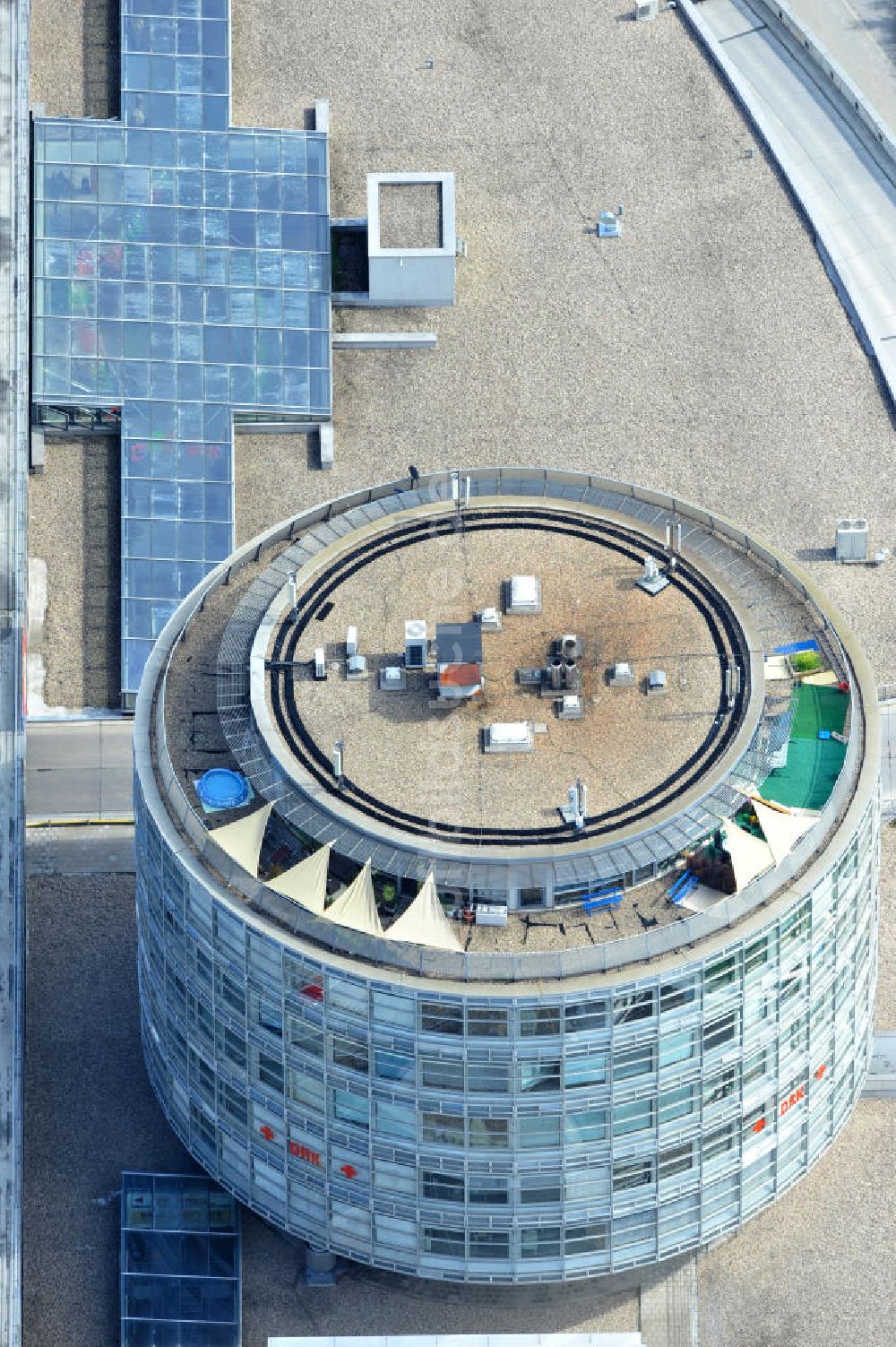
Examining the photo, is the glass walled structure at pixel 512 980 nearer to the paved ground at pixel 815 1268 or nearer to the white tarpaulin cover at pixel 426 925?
the white tarpaulin cover at pixel 426 925

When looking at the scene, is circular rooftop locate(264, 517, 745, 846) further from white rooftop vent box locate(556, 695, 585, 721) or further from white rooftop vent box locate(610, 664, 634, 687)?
white rooftop vent box locate(610, 664, 634, 687)

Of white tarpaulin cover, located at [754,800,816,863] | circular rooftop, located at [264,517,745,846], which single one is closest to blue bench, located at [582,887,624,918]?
circular rooftop, located at [264,517,745,846]

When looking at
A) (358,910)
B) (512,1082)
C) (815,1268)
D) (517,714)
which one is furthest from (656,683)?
(815,1268)

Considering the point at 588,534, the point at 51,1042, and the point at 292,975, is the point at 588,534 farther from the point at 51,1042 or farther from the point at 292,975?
the point at 51,1042

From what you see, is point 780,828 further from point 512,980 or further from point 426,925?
point 426,925

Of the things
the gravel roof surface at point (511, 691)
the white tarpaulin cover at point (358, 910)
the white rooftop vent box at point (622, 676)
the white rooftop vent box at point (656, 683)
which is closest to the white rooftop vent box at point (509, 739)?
the gravel roof surface at point (511, 691)

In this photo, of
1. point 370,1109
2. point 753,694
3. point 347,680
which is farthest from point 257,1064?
point 753,694
